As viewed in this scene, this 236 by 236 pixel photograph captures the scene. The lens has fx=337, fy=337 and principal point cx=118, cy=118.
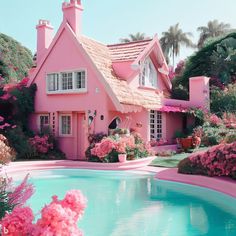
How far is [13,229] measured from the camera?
464 centimetres

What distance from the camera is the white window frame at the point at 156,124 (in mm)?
29516

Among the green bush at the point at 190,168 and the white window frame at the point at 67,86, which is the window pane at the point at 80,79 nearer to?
the white window frame at the point at 67,86

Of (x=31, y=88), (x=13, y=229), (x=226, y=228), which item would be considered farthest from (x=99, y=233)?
(x=31, y=88)

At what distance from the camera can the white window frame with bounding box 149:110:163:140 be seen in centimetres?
2952

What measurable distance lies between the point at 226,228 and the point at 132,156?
13016 mm

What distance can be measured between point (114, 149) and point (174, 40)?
193ft

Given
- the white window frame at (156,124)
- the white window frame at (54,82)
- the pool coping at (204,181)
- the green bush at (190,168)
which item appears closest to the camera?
the pool coping at (204,181)

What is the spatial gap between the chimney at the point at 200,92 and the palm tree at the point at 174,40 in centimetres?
4539

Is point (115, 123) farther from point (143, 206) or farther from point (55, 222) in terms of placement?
point (55, 222)

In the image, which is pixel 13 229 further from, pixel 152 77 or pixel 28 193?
pixel 152 77

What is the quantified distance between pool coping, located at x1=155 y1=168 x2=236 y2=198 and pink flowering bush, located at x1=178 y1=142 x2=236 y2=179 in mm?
332

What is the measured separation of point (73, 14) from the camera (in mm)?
26469

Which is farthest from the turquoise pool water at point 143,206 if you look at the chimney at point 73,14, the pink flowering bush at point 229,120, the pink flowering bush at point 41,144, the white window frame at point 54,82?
the chimney at point 73,14

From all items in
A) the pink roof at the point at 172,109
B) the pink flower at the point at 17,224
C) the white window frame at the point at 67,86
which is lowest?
the pink flower at the point at 17,224
